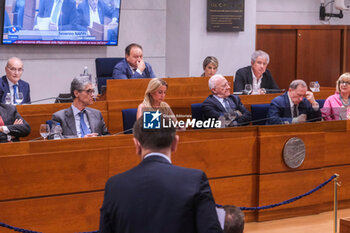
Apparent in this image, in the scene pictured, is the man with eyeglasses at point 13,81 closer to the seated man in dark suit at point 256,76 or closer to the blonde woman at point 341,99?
the seated man in dark suit at point 256,76

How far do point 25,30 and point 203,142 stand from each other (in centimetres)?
432

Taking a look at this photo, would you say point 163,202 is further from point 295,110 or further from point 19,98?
point 19,98

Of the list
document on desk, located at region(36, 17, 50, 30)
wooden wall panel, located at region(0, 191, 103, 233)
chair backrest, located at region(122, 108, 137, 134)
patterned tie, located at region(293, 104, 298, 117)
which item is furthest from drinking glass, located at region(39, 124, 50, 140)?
document on desk, located at region(36, 17, 50, 30)

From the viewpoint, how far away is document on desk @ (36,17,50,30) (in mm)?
8500

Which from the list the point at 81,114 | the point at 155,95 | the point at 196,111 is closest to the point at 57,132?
the point at 81,114

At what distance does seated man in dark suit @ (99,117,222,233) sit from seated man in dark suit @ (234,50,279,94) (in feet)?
17.5

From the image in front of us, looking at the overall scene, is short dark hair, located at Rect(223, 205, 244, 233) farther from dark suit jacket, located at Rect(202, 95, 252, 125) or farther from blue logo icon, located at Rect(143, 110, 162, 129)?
dark suit jacket, located at Rect(202, 95, 252, 125)

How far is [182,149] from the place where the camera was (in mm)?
4930

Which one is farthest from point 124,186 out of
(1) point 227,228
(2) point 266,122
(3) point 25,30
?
(3) point 25,30

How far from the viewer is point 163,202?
209cm

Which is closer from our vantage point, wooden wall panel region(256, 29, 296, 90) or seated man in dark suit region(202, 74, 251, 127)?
seated man in dark suit region(202, 74, 251, 127)

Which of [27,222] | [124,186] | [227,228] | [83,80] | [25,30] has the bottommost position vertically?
[27,222]

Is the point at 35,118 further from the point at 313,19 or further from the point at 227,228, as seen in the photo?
the point at 313,19

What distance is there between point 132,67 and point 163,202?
17.0 feet
